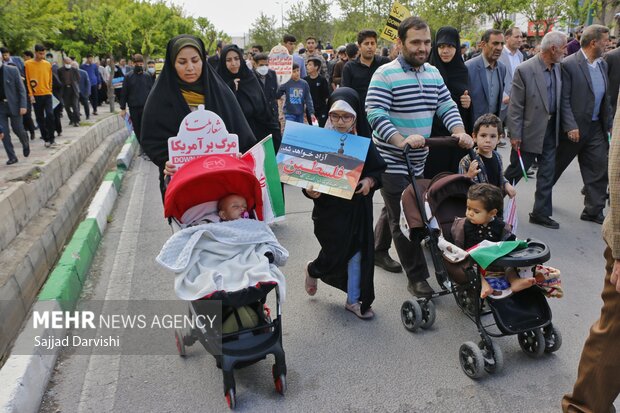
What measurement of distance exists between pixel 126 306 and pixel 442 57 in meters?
3.84

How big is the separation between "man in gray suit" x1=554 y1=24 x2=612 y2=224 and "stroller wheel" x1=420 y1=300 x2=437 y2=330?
3420 mm

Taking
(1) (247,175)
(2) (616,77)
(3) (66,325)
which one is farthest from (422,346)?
(2) (616,77)

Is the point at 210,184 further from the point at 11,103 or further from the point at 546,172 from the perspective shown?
the point at 11,103

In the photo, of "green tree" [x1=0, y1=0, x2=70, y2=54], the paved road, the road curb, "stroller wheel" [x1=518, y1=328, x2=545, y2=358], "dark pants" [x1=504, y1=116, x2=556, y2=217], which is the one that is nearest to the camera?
the road curb

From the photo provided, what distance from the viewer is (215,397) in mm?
3033

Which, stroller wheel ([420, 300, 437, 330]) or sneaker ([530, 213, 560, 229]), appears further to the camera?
sneaker ([530, 213, 560, 229])

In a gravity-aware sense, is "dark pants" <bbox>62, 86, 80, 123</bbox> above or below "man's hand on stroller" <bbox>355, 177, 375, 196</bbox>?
below

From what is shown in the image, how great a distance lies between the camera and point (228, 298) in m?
2.77

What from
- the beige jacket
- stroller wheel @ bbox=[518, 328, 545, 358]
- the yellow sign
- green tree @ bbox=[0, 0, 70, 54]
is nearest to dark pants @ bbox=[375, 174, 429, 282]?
stroller wheel @ bbox=[518, 328, 545, 358]

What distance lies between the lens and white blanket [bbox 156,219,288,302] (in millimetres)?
2822

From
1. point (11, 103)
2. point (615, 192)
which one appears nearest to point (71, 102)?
point (11, 103)

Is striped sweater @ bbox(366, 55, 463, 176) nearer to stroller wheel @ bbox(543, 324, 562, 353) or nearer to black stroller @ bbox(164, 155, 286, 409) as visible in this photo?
black stroller @ bbox(164, 155, 286, 409)

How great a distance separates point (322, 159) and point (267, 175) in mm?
403

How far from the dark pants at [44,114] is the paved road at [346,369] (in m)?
7.60
